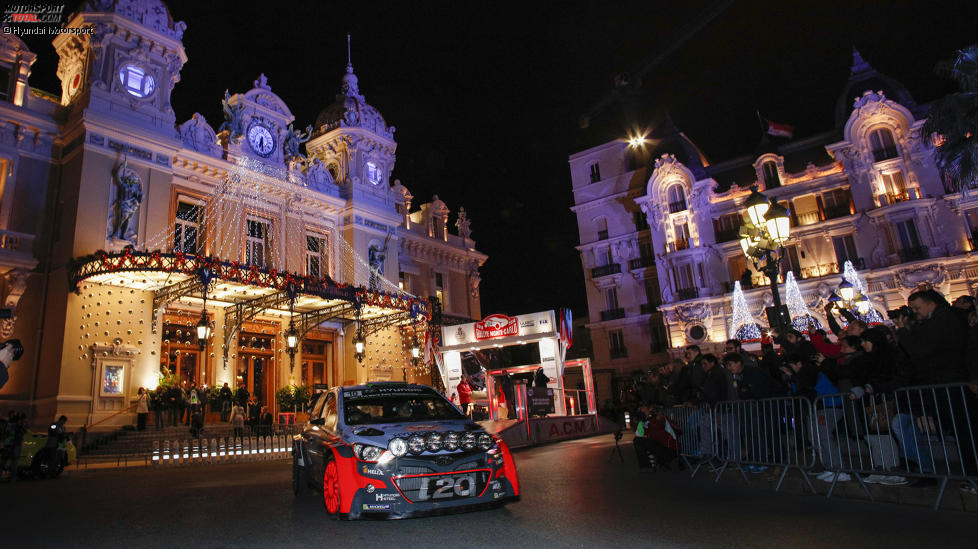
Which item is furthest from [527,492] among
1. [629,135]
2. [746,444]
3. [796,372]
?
[629,135]

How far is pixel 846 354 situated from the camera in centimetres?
843

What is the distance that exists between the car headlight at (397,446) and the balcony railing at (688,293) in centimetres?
3524

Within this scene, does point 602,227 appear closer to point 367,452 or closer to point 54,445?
point 54,445

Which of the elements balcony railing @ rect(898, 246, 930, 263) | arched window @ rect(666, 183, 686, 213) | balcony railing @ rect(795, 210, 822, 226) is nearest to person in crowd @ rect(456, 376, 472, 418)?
arched window @ rect(666, 183, 686, 213)

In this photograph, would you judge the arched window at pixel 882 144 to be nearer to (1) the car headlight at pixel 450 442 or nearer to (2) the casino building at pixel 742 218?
(2) the casino building at pixel 742 218

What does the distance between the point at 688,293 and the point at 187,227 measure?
99.4 feet

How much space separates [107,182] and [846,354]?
22.8 m

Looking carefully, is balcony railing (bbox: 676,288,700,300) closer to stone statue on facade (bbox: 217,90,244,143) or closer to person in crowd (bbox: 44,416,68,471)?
stone statue on facade (bbox: 217,90,244,143)

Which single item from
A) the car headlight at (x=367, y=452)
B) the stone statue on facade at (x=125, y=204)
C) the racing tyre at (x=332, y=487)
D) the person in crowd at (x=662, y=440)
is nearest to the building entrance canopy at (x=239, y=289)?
the stone statue on facade at (x=125, y=204)

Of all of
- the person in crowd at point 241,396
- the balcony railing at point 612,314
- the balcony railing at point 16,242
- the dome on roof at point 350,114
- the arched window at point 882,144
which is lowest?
the person in crowd at point 241,396

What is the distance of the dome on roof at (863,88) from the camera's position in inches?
1427

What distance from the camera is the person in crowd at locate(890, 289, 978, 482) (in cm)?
596

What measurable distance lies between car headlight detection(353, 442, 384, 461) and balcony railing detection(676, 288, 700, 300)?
1393 inches

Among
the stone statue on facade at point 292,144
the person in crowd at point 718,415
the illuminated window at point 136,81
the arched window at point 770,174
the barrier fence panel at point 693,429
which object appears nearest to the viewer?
the person in crowd at point 718,415
